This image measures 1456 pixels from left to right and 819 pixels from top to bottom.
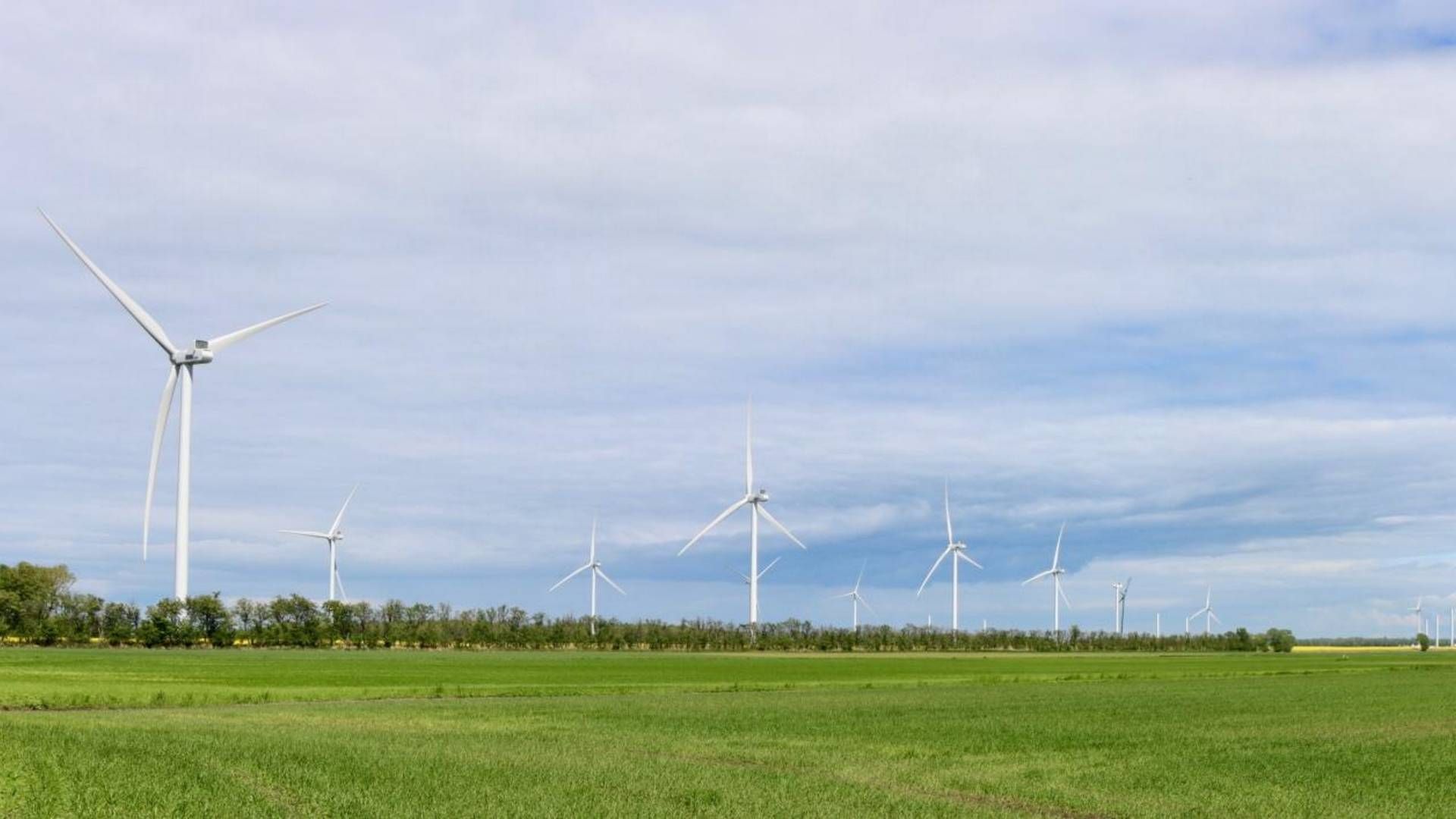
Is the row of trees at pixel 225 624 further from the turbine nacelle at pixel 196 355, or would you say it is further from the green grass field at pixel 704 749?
the green grass field at pixel 704 749

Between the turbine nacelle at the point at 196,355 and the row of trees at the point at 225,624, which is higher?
the turbine nacelle at the point at 196,355

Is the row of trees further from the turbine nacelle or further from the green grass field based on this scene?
the green grass field

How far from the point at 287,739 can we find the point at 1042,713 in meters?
30.6

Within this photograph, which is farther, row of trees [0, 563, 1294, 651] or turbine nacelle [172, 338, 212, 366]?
row of trees [0, 563, 1294, 651]

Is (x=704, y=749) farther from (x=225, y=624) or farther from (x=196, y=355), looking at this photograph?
(x=225, y=624)

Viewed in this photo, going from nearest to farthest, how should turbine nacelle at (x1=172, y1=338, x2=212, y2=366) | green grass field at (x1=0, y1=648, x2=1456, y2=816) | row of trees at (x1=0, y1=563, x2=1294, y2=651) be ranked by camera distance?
1. green grass field at (x1=0, y1=648, x2=1456, y2=816)
2. turbine nacelle at (x1=172, y1=338, x2=212, y2=366)
3. row of trees at (x1=0, y1=563, x2=1294, y2=651)

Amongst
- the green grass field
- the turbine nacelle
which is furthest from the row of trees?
the green grass field

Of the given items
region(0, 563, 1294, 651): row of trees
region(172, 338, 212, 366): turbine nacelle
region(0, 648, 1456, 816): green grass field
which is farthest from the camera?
region(0, 563, 1294, 651): row of trees

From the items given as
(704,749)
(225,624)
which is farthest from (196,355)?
(704,749)

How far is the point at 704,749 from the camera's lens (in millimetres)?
41062

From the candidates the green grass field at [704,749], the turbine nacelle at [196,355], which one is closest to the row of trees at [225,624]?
the turbine nacelle at [196,355]

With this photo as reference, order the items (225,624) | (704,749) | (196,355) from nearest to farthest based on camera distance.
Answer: (704,749)
(196,355)
(225,624)

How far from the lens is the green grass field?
28.5 m

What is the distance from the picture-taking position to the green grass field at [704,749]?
93.6ft
